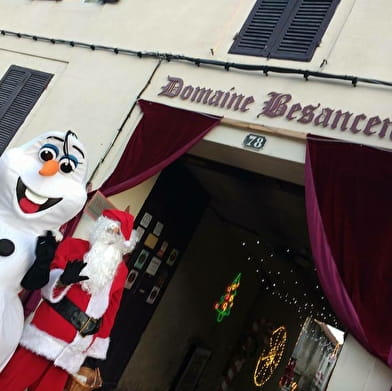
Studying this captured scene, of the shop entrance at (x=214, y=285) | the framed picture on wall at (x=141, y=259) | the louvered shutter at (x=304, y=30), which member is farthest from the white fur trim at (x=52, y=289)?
the louvered shutter at (x=304, y=30)

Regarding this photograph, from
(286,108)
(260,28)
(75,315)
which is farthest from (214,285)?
(75,315)

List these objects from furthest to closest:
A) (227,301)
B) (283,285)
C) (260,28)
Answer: (283,285) → (227,301) → (260,28)

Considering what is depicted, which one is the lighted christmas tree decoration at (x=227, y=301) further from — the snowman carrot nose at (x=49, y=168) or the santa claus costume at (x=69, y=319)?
the snowman carrot nose at (x=49, y=168)

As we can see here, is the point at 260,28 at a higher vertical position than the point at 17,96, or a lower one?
higher

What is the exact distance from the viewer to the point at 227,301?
26.1ft

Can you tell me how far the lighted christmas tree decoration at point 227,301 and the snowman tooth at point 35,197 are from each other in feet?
17.6

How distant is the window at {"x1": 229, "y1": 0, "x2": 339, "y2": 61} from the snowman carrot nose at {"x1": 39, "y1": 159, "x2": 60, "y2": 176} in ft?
9.23

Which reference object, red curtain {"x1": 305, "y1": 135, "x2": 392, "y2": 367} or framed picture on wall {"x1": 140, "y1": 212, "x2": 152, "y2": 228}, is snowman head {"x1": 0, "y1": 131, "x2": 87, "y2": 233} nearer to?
red curtain {"x1": 305, "y1": 135, "x2": 392, "y2": 367}

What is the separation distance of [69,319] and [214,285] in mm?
5063

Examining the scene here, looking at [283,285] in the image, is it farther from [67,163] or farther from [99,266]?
[67,163]

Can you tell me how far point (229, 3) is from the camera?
531cm

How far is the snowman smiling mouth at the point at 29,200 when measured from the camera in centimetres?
292

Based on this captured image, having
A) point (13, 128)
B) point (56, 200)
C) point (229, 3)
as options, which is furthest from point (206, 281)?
point (56, 200)

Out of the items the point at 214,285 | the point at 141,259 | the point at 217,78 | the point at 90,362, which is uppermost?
the point at 217,78
